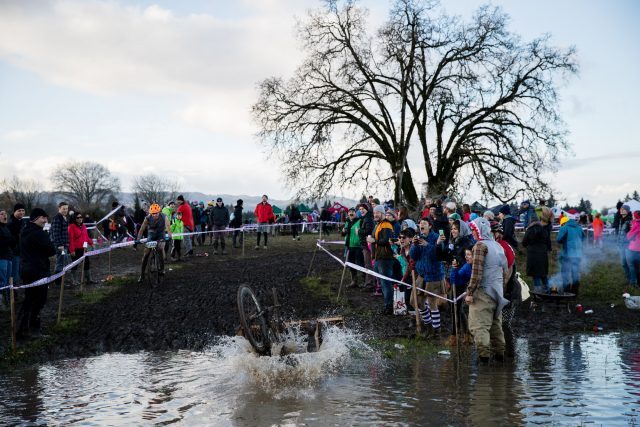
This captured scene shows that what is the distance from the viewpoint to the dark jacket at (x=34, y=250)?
36.4ft

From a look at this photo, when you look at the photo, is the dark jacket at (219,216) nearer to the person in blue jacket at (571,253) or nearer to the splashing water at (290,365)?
the person in blue jacket at (571,253)

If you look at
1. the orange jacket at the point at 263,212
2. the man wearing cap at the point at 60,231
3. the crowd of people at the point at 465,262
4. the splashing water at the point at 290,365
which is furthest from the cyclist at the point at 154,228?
the orange jacket at the point at 263,212

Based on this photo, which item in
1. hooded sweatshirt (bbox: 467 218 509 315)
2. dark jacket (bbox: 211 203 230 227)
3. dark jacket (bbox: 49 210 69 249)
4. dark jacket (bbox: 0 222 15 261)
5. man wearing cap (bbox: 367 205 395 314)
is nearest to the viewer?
hooded sweatshirt (bbox: 467 218 509 315)

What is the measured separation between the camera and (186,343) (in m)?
10.9

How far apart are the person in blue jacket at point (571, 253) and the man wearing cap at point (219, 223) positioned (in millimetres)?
13953

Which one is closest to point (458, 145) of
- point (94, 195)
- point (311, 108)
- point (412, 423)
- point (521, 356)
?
point (311, 108)

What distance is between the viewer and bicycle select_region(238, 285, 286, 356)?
8117 millimetres

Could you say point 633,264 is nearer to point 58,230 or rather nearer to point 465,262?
point 465,262

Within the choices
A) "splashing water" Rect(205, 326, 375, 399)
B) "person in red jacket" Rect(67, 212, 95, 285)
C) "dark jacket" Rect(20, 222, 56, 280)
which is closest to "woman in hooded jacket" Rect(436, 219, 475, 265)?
"splashing water" Rect(205, 326, 375, 399)

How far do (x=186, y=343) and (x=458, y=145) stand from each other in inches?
1004

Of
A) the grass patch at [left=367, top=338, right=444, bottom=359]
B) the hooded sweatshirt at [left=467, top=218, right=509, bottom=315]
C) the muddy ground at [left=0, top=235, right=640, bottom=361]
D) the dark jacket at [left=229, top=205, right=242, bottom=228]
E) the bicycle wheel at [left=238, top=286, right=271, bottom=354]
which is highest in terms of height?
the dark jacket at [left=229, top=205, right=242, bottom=228]

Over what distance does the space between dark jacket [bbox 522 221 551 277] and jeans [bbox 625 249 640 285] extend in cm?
287

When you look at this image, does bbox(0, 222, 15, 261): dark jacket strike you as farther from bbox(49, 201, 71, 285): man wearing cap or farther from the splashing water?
the splashing water

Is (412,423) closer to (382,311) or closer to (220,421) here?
(220,421)
